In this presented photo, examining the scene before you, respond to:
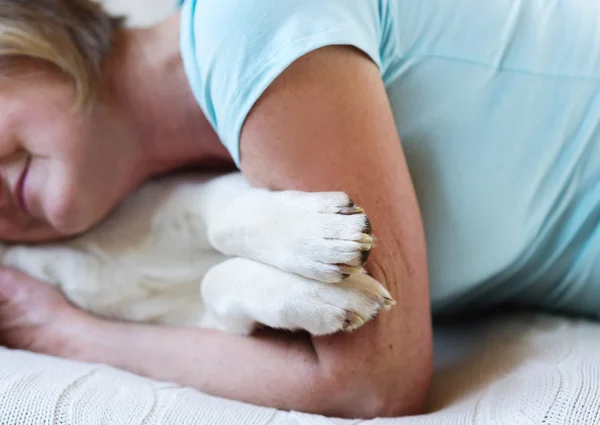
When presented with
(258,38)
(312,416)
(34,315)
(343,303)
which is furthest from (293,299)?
(34,315)

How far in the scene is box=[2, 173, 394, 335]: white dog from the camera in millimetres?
698

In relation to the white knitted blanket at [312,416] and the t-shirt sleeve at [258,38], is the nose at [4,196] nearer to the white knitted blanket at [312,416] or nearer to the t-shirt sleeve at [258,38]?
the white knitted blanket at [312,416]

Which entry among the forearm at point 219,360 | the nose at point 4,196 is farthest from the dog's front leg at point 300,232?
the nose at point 4,196

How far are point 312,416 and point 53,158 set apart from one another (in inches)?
20.5

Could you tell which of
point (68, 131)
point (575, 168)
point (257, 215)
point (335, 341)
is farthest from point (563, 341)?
point (68, 131)

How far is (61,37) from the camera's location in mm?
898

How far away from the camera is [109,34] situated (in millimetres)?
980

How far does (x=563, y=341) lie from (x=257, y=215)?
482mm

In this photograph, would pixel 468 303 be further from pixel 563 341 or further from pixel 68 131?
pixel 68 131

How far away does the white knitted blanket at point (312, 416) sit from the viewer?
711 mm

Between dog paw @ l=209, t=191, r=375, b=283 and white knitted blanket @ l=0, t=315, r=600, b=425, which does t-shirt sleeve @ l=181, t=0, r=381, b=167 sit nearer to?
dog paw @ l=209, t=191, r=375, b=283

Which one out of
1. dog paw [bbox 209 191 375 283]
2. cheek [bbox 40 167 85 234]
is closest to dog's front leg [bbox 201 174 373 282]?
dog paw [bbox 209 191 375 283]

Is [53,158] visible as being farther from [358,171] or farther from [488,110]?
[488,110]

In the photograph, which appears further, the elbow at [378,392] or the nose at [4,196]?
the nose at [4,196]
